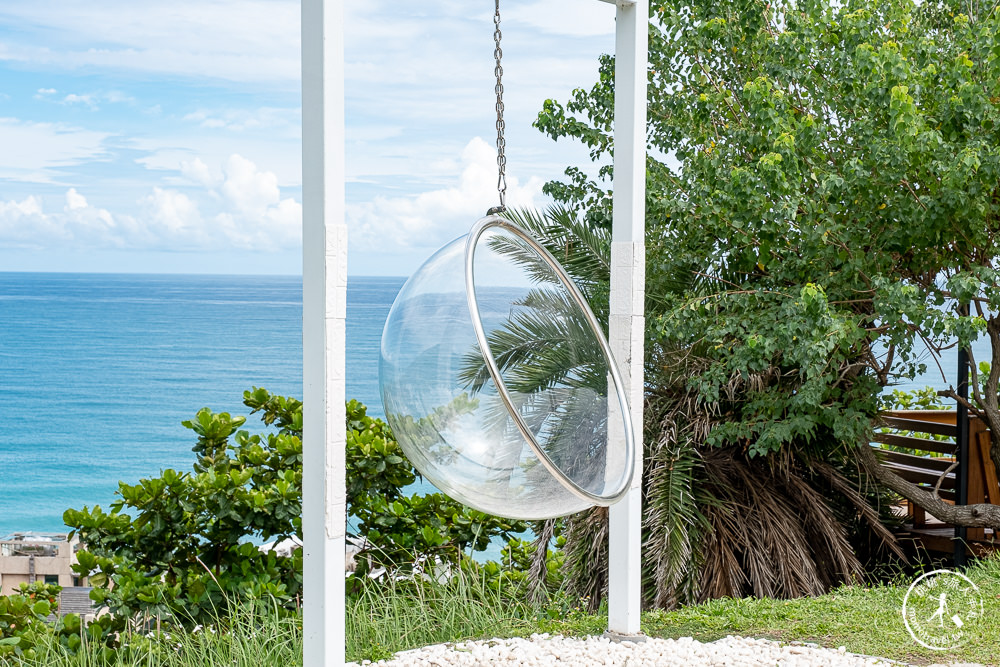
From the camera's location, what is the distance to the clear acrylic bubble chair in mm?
2504

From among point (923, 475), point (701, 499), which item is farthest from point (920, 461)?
point (701, 499)

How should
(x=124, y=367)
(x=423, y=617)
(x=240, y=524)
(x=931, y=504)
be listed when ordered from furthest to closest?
1. (x=124, y=367)
2. (x=931, y=504)
3. (x=240, y=524)
4. (x=423, y=617)

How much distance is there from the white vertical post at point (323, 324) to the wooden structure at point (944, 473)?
4110 mm

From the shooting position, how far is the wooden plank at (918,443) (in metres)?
6.00

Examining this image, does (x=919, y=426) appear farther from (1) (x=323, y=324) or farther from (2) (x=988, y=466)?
(1) (x=323, y=324)

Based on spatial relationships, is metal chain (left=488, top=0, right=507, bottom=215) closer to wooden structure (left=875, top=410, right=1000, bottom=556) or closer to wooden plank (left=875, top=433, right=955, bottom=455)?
wooden structure (left=875, top=410, right=1000, bottom=556)

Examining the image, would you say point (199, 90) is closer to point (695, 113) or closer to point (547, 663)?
point (695, 113)

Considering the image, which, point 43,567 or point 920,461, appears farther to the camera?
point 43,567

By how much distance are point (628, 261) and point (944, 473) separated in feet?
10.8

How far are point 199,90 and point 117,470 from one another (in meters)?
11.8

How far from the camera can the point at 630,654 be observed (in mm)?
3178

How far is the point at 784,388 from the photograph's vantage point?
4.87 meters

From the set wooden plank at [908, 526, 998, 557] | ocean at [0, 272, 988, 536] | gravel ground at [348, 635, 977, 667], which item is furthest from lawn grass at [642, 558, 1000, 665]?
ocean at [0, 272, 988, 536]

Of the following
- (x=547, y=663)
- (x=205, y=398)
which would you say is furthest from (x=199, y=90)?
(x=547, y=663)
